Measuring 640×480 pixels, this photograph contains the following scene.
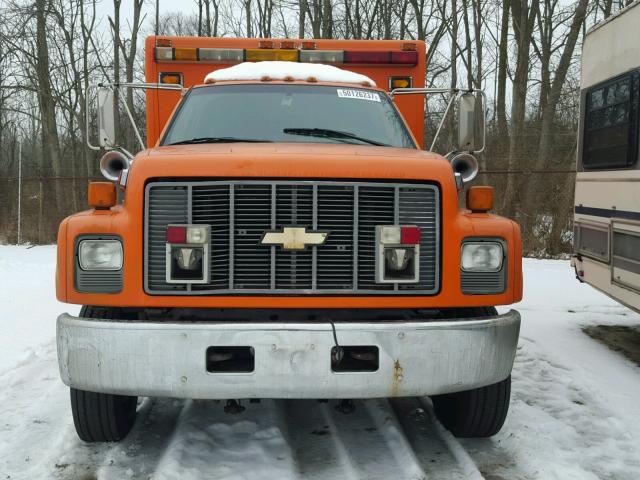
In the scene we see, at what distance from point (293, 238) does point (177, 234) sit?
0.60 m

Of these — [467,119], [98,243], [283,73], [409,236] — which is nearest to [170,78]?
[283,73]

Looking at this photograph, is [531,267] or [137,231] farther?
[531,267]

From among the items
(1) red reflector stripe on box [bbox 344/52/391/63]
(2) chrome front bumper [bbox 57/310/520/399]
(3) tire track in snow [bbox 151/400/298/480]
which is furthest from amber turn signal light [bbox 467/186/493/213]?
(1) red reflector stripe on box [bbox 344/52/391/63]

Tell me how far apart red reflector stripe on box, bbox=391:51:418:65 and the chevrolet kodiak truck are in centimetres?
317

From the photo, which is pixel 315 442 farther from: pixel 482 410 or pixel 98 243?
pixel 98 243

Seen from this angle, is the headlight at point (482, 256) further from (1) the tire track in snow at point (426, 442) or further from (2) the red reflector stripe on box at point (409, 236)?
(1) the tire track in snow at point (426, 442)

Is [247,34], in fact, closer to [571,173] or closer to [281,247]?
[571,173]

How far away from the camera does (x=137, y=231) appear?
3309 mm

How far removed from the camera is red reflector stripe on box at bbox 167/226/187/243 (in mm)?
3281

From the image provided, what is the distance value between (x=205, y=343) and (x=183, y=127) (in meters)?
2.04

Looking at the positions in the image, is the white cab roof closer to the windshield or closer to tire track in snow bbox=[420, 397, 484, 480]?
the windshield

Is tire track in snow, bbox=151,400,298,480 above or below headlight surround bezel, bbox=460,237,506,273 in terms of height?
below

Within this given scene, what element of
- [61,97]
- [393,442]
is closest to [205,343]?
[393,442]

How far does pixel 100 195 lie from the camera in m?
3.49
